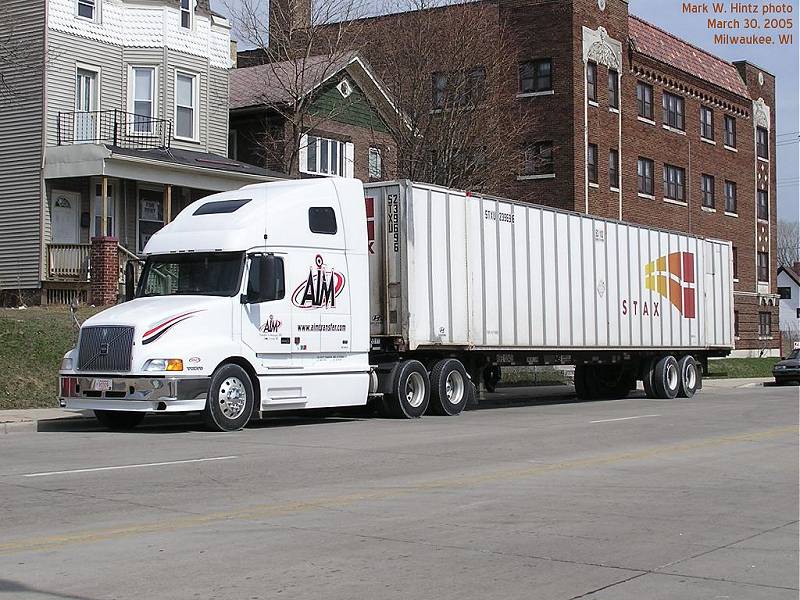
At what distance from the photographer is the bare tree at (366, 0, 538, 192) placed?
1319 inches

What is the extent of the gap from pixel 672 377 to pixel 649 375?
618mm

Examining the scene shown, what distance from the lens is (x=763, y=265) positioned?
59219 millimetres

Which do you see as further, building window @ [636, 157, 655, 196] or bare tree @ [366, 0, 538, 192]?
building window @ [636, 157, 655, 196]

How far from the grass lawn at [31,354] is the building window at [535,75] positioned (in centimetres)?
2299

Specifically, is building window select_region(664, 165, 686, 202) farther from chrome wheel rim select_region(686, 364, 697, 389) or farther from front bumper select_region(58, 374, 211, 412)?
front bumper select_region(58, 374, 211, 412)

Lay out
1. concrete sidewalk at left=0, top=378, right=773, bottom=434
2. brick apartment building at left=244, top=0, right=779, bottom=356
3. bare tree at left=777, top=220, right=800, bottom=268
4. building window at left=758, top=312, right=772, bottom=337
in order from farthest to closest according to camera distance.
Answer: bare tree at left=777, top=220, right=800, bottom=268, building window at left=758, top=312, right=772, bottom=337, brick apartment building at left=244, top=0, right=779, bottom=356, concrete sidewalk at left=0, top=378, right=773, bottom=434

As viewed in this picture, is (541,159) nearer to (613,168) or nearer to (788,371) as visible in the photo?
(613,168)

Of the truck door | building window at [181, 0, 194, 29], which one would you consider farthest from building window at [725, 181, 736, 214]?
the truck door

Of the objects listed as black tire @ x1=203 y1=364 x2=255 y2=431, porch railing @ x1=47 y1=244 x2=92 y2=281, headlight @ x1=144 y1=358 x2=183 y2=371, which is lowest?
black tire @ x1=203 y1=364 x2=255 y2=431

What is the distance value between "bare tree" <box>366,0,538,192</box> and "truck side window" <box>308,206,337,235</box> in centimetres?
1449

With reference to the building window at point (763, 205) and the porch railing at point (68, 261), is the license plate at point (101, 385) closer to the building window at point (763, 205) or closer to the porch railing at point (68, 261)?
the porch railing at point (68, 261)

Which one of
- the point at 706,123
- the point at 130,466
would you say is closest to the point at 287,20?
the point at 130,466

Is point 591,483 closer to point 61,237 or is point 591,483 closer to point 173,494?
point 173,494

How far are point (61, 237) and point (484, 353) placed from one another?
54.6 ft
